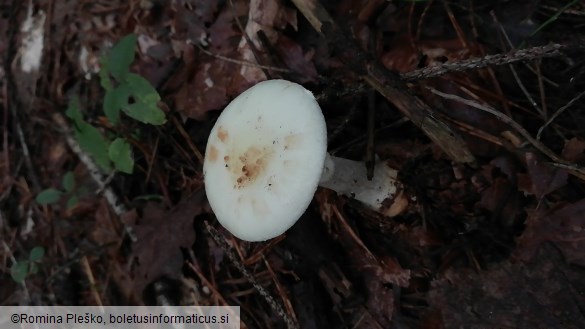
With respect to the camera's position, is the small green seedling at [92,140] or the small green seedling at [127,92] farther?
the small green seedling at [92,140]

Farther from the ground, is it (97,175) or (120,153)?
(120,153)

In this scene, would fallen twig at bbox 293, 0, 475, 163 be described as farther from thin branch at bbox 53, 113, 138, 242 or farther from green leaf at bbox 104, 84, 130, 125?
thin branch at bbox 53, 113, 138, 242

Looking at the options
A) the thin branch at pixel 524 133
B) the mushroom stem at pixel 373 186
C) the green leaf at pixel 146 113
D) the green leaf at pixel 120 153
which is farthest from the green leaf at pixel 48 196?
the thin branch at pixel 524 133

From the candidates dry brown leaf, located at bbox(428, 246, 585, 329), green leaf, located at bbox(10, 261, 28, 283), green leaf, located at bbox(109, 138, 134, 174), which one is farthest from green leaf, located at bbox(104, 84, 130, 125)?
dry brown leaf, located at bbox(428, 246, 585, 329)

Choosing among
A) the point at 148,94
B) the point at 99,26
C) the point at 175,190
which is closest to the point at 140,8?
the point at 99,26

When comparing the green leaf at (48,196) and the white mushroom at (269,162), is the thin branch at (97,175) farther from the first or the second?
the white mushroom at (269,162)

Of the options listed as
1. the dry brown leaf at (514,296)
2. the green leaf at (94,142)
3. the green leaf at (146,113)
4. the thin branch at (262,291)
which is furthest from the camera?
the green leaf at (94,142)

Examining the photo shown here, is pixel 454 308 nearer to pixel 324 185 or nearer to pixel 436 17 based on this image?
pixel 324 185

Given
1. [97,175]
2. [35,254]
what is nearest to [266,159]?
[97,175]

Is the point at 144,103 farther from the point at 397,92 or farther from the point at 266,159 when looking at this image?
the point at 397,92
